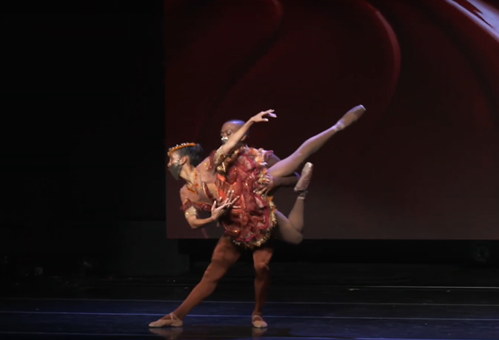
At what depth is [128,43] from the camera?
718 centimetres

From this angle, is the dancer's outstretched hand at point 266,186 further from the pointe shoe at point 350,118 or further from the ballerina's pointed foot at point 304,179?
the pointe shoe at point 350,118

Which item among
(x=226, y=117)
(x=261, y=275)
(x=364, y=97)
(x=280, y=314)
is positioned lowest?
(x=280, y=314)

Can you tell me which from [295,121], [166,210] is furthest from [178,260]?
[295,121]

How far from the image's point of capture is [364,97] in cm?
646

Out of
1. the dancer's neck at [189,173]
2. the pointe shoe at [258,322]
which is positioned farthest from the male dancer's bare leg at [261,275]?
the dancer's neck at [189,173]

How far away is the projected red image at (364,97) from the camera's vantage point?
20.9 ft

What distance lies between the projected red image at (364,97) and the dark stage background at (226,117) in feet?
0.04

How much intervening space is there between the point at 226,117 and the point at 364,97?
43.4 inches

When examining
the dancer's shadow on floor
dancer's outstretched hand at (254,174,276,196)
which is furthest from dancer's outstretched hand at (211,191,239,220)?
the dancer's shadow on floor

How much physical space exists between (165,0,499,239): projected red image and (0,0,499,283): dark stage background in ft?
0.04

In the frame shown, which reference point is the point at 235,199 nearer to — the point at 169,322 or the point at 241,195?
the point at 241,195

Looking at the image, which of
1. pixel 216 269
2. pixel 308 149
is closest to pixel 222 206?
pixel 216 269

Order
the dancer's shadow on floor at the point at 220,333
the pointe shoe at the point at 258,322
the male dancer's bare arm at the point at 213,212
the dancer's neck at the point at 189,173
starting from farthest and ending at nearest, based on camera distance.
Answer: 1. the pointe shoe at the point at 258,322
2. the dancer's neck at the point at 189,173
3. the dancer's shadow on floor at the point at 220,333
4. the male dancer's bare arm at the point at 213,212

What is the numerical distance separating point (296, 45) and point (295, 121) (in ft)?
1.94
